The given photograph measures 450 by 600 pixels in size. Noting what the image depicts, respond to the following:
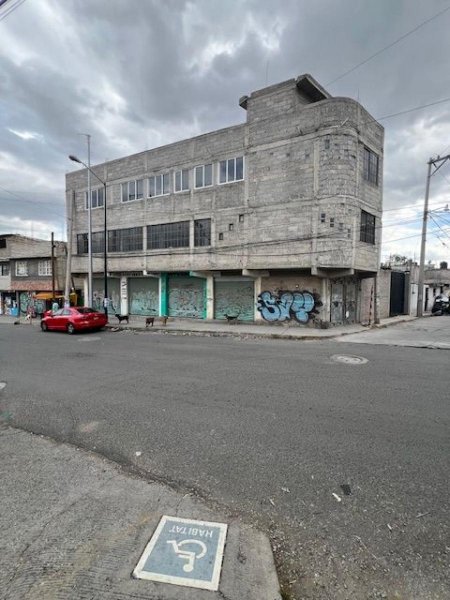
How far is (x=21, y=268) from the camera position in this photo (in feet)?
104

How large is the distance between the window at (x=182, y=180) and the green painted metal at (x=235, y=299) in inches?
271

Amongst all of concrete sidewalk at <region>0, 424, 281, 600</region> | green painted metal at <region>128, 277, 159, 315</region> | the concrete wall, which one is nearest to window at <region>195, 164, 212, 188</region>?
→ the concrete wall

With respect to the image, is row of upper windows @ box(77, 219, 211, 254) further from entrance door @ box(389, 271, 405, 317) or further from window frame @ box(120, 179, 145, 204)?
entrance door @ box(389, 271, 405, 317)

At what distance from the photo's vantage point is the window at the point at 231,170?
63.3 ft

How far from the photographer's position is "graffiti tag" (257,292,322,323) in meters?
17.9

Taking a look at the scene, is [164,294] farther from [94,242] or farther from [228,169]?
[228,169]

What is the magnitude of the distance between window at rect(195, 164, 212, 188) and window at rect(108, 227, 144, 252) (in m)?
6.09

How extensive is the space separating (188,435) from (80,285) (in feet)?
93.6

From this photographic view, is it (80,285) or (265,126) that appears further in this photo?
(80,285)

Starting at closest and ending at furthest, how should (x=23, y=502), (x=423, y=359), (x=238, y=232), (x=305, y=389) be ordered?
(x=23, y=502)
(x=305, y=389)
(x=423, y=359)
(x=238, y=232)

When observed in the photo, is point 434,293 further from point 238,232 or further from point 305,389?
point 305,389

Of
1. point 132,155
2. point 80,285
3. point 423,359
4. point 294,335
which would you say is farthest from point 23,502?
point 80,285

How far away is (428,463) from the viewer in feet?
12.0

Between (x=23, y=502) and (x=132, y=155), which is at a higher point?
(x=132, y=155)
